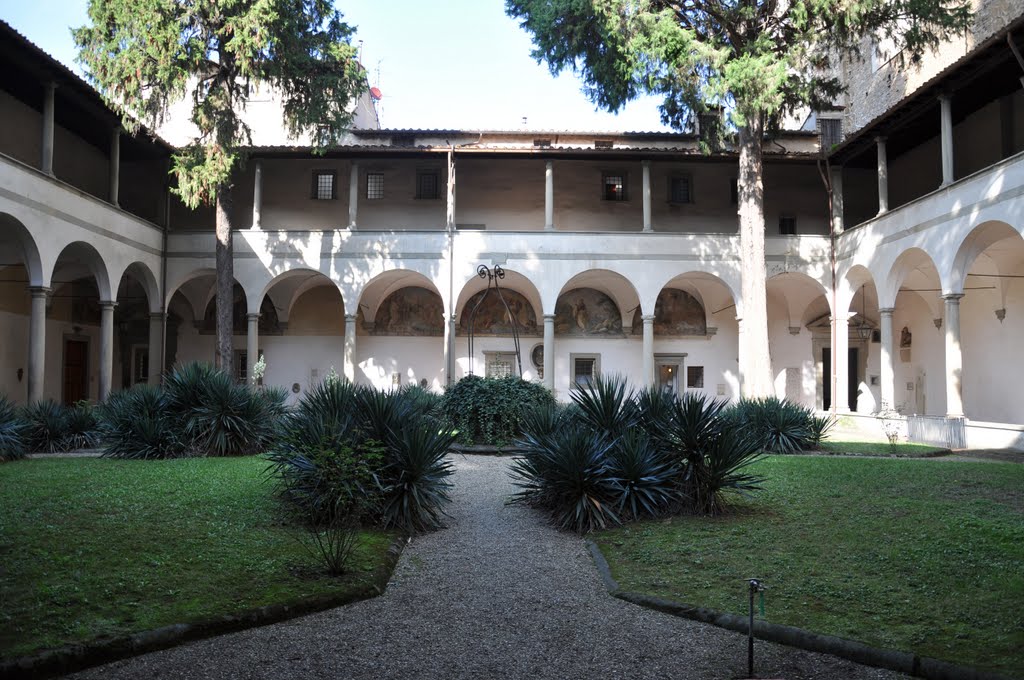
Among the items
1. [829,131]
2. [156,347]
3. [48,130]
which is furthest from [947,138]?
[156,347]

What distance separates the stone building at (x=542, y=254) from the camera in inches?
653

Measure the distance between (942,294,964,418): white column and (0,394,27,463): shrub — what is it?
57.1 feet

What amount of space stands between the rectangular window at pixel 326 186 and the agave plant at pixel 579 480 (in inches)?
692

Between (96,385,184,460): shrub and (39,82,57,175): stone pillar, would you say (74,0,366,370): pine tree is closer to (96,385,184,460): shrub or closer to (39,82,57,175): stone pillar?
(39,82,57,175): stone pillar

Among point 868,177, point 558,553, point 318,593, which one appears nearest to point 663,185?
point 868,177

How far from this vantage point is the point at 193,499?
809cm

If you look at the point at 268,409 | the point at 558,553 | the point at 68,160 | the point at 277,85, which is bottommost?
the point at 558,553

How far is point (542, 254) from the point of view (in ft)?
70.6

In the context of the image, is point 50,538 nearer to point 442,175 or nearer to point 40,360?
point 40,360

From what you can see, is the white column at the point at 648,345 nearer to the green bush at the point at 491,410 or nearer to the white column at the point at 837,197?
the white column at the point at 837,197

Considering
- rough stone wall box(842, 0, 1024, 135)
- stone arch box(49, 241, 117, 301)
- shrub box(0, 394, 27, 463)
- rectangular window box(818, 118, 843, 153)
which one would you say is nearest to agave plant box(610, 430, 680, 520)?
shrub box(0, 394, 27, 463)

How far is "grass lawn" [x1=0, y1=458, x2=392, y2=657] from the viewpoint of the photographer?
4617mm

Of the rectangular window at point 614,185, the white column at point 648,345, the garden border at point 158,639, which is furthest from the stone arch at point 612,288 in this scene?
the garden border at point 158,639

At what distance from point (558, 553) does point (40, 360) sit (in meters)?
14.2
